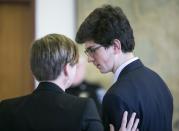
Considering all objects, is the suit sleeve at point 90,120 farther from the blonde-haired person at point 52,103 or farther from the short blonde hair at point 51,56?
the short blonde hair at point 51,56

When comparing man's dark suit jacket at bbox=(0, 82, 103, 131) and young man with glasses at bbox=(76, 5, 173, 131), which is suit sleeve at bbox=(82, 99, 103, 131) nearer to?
man's dark suit jacket at bbox=(0, 82, 103, 131)

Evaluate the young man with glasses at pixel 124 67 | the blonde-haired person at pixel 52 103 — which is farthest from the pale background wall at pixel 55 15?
the blonde-haired person at pixel 52 103

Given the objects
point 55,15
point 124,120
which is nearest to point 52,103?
point 124,120

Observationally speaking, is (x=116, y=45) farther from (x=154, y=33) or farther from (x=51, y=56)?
(x=154, y=33)

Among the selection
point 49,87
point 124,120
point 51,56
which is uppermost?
point 51,56

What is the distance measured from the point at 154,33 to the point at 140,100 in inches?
93.0

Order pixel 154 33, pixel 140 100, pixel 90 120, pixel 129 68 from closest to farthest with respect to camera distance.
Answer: pixel 90 120 < pixel 140 100 < pixel 129 68 < pixel 154 33

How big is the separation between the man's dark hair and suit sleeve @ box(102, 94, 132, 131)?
29cm

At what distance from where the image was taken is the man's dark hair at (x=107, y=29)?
173 centimetres

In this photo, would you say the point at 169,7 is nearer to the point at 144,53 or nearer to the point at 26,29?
the point at 144,53

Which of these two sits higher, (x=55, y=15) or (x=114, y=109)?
(x=55, y=15)

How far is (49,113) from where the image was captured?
1471mm

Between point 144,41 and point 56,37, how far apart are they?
242 cm

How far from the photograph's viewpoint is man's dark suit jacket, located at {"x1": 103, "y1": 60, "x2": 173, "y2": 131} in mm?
1545
